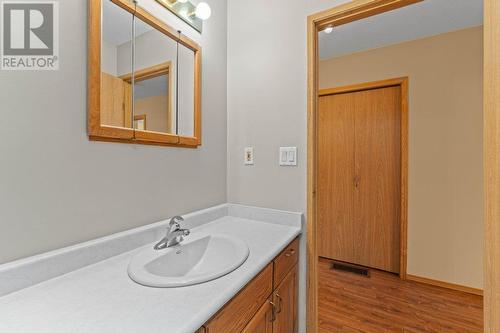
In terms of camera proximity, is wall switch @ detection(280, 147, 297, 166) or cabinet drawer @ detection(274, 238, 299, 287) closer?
cabinet drawer @ detection(274, 238, 299, 287)

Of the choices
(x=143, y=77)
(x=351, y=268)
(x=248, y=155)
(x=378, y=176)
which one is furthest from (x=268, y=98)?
(x=351, y=268)

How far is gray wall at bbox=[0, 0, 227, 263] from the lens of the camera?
0.68 m

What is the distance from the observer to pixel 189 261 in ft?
3.43

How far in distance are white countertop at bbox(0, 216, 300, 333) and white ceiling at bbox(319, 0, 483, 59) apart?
2292 millimetres

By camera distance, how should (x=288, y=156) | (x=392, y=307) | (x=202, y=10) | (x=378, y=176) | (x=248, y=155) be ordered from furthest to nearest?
(x=378, y=176), (x=392, y=307), (x=248, y=155), (x=288, y=156), (x=202, y=10)

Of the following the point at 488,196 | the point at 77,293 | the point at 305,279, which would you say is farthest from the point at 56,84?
the point at 488,196

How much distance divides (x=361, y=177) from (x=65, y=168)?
261cm

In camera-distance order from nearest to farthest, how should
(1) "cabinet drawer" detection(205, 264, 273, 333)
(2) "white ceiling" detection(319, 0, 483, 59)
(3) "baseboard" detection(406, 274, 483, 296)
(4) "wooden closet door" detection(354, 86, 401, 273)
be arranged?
(1) "cabinet drawer" detection(205, 264, 273, 333) < (2) "white ceiling" detection(319, 0, 483, 59) < (3) "baseboard" detection(406, 274, 483, 296) < (4) "wooden closet door" detection(354, 86, 401, 273)

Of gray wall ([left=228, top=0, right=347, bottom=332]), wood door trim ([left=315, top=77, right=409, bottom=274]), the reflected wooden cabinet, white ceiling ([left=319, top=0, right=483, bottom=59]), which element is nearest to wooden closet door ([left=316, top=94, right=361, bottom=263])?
wood door trim ([left=315, top=77, right=409, bottom=274])

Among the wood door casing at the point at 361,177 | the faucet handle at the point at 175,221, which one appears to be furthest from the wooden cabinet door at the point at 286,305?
the wood door casing at the point at 361,177

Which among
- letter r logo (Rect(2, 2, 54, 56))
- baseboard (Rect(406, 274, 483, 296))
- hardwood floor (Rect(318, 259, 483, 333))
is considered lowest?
hardwood floor (Rect(318, 259, 483, 333))

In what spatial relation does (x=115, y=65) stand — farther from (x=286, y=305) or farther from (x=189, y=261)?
(x=286, y=305)

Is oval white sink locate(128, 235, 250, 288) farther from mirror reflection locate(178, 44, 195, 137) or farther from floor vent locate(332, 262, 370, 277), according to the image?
floor vent locate(332, 262, 370, 277)

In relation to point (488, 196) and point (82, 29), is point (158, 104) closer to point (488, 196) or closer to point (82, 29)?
point (82, 29)
